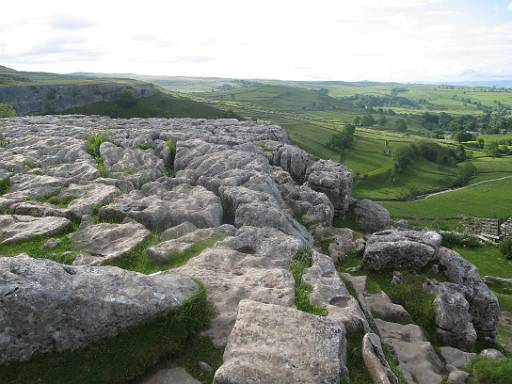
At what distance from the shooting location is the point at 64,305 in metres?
13.1

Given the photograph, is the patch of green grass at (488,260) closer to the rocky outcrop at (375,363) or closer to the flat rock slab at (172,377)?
the rocky outcrop at (375,363)

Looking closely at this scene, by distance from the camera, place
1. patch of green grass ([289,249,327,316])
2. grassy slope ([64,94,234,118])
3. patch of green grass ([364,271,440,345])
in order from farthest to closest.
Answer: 1. grassy slope ([64,94,234,118])
2. patch of green grass ([364,271,440,345])
3. patch of green grass ([289,249,327,316])

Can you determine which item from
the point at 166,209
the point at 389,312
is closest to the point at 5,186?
the point at 166,209

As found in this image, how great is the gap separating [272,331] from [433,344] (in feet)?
49.6

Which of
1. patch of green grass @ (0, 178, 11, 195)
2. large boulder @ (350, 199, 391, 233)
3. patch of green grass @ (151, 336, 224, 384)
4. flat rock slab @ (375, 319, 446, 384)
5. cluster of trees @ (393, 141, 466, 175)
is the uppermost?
patch of green grass @ (0, 178, 11, 195)

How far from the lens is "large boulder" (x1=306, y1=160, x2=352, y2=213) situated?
152 feet

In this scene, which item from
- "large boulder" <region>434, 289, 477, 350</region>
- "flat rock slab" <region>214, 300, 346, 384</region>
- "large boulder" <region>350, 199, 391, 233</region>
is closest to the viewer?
"flat rock slab" <region>214, 300, 346, 384</region>

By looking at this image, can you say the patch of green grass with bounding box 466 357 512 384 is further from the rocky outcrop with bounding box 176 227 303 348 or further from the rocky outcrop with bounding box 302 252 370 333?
the rocky outcrop with bounding box 176 227 303 348

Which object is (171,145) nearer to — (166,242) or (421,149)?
(166,242)

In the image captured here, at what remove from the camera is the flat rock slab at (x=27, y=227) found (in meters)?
22.0

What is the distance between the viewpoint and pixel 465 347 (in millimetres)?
24719

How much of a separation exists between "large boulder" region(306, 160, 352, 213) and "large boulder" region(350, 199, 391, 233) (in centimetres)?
134

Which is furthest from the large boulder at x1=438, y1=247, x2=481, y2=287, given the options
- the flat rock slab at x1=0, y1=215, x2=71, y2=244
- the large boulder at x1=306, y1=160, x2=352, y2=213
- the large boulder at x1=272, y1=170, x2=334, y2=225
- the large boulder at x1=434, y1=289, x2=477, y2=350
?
the flat rock slab at x1=0, y1=215, x2=71, y2=244

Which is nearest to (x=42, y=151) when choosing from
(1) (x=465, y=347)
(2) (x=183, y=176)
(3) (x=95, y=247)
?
(2) (x=183, y=176)
